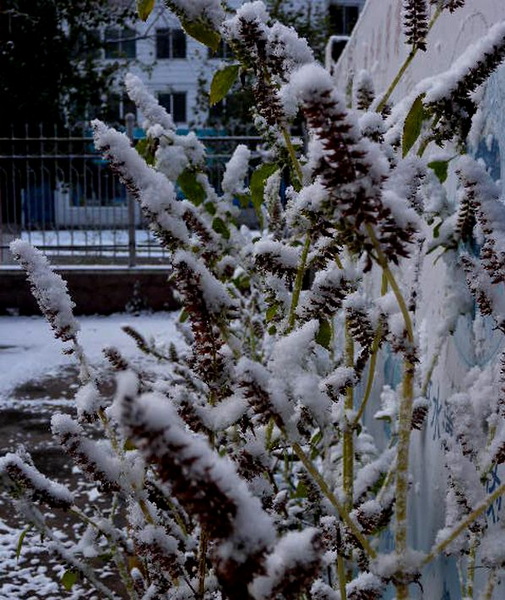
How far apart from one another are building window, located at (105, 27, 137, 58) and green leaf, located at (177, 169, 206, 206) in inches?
704

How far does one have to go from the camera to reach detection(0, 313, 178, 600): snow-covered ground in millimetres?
3281

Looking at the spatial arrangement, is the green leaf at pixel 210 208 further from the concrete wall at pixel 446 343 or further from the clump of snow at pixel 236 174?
the concrete wall at pixel 446 343

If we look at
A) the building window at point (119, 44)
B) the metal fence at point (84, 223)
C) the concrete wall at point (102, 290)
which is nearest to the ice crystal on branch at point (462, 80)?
the concrete wall at point (102, 290)

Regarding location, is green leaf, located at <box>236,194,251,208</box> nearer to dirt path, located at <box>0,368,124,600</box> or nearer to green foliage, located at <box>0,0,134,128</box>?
dirt path, located at <box>0,368,124,600</box>

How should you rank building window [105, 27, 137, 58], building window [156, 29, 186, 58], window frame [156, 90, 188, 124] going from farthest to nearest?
window frame [156, 90, 188, 124] → building window [156, 29, 186, 58] → building window [105, 27, 137, 58]

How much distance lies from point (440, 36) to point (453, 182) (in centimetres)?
47

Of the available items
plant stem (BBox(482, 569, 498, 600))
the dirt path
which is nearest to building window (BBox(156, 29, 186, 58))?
the dirt path

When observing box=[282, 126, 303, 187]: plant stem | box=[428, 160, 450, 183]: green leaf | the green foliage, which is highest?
the green foliage

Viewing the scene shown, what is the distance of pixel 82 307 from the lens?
10.0 m

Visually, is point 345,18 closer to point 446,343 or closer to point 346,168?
point 446,343

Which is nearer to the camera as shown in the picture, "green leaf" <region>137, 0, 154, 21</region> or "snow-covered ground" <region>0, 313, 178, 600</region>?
"green leaf" <region>137, 0, 154, 21</region>

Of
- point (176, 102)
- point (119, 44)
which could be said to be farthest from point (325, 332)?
point (176, 102)

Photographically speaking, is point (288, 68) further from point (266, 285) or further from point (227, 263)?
point (227, 263)

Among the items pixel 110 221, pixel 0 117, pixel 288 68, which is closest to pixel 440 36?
pixel 288 68
